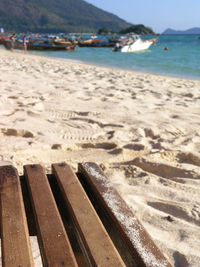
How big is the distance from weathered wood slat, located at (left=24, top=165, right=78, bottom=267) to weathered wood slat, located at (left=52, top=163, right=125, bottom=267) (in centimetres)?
7

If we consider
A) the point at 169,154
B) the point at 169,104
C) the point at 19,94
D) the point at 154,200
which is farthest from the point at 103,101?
the point at 154,200

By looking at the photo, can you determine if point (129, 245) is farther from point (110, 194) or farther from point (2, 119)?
point (2, 119)

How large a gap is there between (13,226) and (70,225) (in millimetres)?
305

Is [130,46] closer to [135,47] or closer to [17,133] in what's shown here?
[135,47]

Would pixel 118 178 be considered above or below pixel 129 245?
below

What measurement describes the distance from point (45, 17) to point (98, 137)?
189 metres

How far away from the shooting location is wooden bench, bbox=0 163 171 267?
3.66ft

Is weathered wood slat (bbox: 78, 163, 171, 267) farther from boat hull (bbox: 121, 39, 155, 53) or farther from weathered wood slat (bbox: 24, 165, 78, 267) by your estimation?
boat hull (bbox: 121, 39, 155, 53)

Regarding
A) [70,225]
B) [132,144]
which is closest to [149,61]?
[132,144]

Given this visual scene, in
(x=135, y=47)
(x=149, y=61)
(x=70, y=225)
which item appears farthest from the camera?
(x=135, y=47)

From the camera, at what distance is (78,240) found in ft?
4.24

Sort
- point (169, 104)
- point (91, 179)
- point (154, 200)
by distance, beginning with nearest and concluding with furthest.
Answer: point (91, 179), point (154, 200), point (169, 104)

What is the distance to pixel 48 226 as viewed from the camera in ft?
4.17

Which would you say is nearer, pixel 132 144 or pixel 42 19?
pixel 132 144
